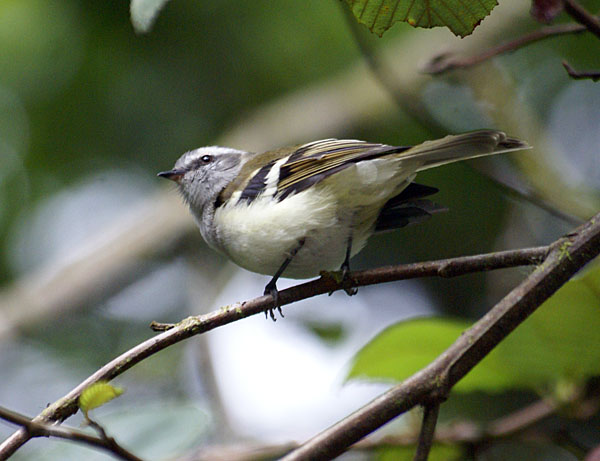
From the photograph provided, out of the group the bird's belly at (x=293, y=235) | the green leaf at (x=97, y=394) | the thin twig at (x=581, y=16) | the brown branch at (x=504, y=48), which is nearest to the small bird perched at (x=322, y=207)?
the bird's belly at (x=293, y=235)

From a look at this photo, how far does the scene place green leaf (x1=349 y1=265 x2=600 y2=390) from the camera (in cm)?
181

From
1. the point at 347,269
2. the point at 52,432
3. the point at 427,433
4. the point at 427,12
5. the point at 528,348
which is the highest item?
the point at 427,12

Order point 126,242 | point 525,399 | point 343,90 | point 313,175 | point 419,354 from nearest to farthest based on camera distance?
point 419,354 → point 313,175 → point 525,399 → point 126,242 → point 343,90

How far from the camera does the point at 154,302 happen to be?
5.19 m

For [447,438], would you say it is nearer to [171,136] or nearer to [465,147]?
[465,147]

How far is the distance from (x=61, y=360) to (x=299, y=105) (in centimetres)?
247

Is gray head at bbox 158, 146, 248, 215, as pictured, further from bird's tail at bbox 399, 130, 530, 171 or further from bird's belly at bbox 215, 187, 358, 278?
bird's tail at bbox 399, 130, 530, 171

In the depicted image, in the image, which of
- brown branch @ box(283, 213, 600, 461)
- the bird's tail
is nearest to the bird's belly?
the bird's tail

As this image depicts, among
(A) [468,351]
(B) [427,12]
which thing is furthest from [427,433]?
(B) [427,12]

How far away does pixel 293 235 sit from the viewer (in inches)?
92.0

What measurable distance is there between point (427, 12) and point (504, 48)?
1.71ft

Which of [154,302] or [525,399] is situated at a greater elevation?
[154,302]

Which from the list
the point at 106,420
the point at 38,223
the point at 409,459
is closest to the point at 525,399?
the point at 409,459

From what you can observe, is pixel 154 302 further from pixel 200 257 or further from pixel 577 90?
pixel 577 90
